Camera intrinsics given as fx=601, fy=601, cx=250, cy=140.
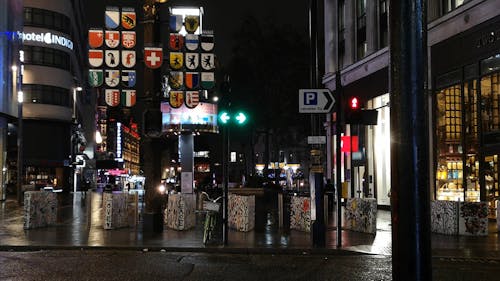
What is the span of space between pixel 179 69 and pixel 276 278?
27.1 ft

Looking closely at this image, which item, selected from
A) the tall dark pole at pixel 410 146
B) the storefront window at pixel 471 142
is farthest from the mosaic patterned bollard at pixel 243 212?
the tall dark pole at pixel 410 146

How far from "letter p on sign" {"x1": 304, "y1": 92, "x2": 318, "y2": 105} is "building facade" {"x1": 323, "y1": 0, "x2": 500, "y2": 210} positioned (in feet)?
11.3

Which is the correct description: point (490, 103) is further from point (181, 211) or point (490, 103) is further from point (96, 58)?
point (96, 58)

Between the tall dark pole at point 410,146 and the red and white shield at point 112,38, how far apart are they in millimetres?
13364

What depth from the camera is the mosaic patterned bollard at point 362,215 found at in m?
16.8

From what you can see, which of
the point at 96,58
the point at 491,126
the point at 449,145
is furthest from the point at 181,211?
the point at 449,145

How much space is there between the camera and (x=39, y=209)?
1792 centimetres

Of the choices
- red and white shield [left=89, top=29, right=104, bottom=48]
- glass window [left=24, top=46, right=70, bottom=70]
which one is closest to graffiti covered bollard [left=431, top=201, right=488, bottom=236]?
red and white shield [left=89, top=29, right=104, bottom=48]

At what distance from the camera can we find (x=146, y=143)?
1662cm

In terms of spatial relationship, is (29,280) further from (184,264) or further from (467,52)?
(467,52)

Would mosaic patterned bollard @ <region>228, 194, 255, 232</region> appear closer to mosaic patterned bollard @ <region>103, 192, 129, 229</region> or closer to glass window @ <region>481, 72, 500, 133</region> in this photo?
mosaic patterned bollard @ <region>103, 192, 129, 229</region>

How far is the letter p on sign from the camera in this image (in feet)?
44.9

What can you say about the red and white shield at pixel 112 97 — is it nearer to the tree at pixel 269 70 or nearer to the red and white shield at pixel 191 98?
the red and white shield at pixel 191 98

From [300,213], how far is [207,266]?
21.2ft
